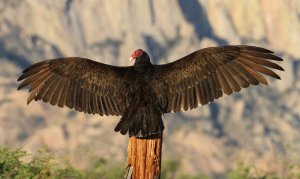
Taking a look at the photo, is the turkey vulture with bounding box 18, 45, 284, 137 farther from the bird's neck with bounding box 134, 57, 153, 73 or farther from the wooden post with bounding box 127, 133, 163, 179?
the wooden post with bounding box 127, 133, 163, 179

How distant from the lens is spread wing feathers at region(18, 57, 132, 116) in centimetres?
1108

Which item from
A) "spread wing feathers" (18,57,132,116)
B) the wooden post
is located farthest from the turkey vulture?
the wooden post

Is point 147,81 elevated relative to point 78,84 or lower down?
lower down

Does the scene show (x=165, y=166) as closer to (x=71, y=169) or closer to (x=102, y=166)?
(x=102, y=166)

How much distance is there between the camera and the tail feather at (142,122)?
31.8 ft

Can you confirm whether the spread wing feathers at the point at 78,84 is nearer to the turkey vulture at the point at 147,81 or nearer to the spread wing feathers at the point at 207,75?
the turkey vulture at the point at 147,81

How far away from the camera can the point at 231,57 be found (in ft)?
35.5

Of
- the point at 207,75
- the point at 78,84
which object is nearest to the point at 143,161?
the point at 207,75

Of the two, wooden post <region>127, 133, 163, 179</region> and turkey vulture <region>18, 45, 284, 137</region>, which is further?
turkey vulture <region>18, 45, 284, 137</region>

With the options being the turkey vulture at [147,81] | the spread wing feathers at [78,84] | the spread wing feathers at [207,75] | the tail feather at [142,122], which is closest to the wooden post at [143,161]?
the tail feather at [142,122]

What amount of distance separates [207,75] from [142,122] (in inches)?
60.2

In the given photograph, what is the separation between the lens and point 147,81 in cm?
1059

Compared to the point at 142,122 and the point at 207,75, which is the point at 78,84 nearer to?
the point at 142,122

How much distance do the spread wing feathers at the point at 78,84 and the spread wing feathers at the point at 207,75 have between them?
69 centimetres
